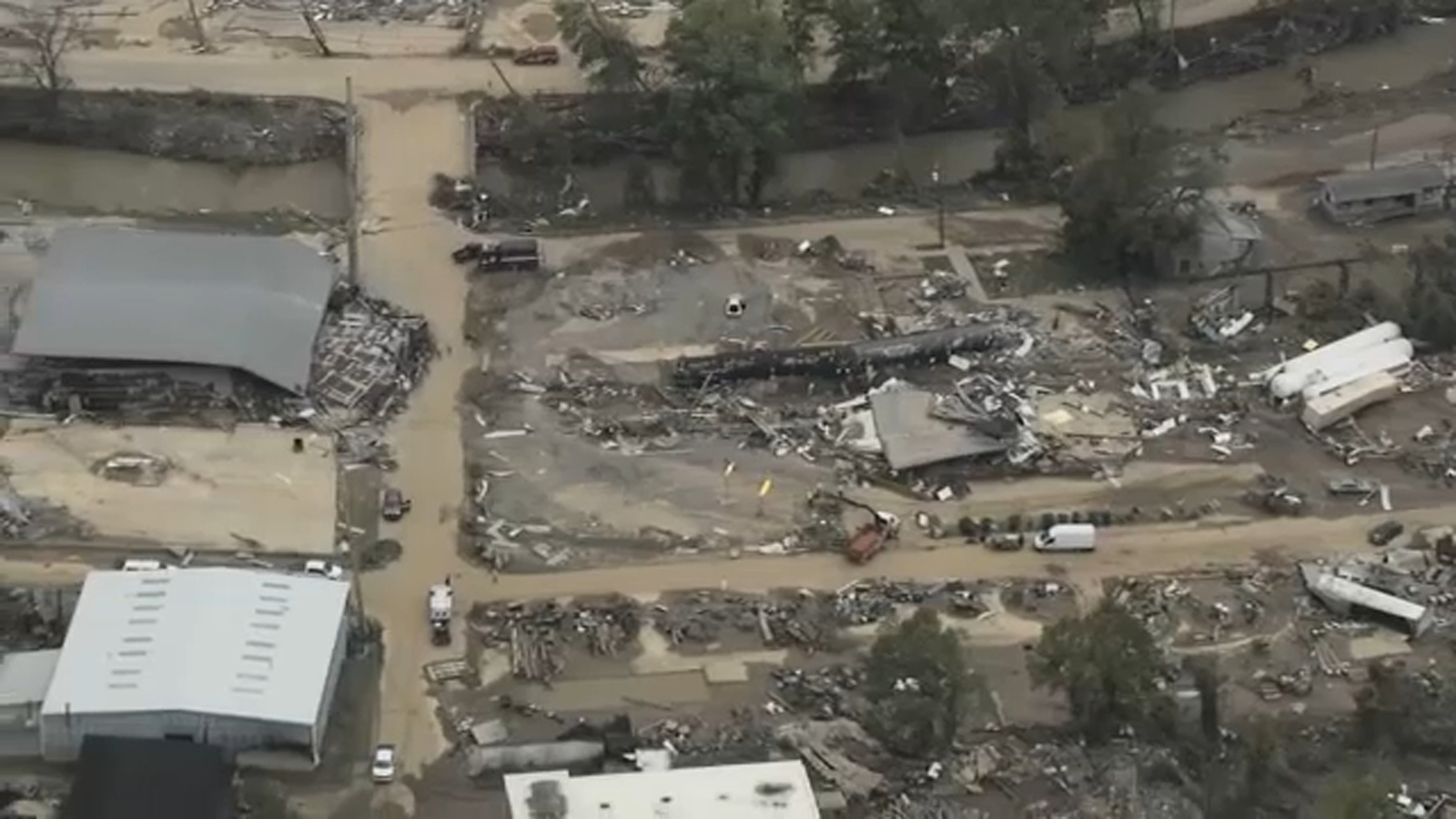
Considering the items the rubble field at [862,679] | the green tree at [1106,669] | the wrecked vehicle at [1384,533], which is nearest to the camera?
the green tree at [1106,669]

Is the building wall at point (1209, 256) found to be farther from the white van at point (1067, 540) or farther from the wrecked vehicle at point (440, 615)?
the wrecked vehicle at point (440, 615)

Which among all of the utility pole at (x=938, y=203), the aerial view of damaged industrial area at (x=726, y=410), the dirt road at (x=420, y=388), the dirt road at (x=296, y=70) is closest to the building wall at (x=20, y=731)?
the aerial view of damaged industrial area at (x=726, y=410)

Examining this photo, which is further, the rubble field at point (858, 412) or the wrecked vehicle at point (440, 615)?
the rubble field at point (858, 412)

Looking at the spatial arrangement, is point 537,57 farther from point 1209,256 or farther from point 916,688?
point 916,688

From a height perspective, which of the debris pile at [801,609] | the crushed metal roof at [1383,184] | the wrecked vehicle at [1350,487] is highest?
the crushed metal roof at [1383,184]

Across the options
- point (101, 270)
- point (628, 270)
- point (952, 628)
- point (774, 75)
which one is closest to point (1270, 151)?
point (774, 75)

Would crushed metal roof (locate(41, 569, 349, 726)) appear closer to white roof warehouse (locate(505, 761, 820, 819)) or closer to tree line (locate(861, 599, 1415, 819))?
white roof warehouse (locate(505, 761, 820, 819))

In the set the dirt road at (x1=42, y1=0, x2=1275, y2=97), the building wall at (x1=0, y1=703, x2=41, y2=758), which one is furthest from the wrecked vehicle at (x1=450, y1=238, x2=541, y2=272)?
the building wall at (x1=0, y1=703, x2=41, y2=758)
